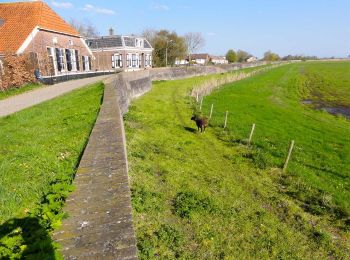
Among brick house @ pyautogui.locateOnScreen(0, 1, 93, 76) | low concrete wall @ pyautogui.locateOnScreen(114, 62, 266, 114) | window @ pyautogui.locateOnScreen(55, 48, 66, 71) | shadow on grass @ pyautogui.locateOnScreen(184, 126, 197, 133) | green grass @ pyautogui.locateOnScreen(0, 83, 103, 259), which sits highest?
brick house @ pyautogui.locateOnScreen(0, 1, 93, 76)

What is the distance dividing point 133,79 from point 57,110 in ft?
45.1

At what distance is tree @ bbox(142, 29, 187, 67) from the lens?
2731 inches

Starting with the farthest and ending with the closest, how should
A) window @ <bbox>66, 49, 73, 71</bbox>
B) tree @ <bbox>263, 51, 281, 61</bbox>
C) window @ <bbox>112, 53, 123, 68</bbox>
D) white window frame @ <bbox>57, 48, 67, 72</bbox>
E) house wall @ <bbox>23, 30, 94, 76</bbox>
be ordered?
1. tree @ <bbox>263, 51, 281, 61</bbox>
2. window @ <bbox>112, 53, 123, 68</bbox>
3. window @ <bbox>66, 49, 73, 71</bbox>
4. white window frame @ <bbox>57, 48, 67, 72</bbox>
5. house wall @ <bbox>23, 30, 94, 76</bbox>

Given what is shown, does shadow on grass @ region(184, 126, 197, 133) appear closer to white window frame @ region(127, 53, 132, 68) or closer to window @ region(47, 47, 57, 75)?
window @ region(47, 47, 57, 75)

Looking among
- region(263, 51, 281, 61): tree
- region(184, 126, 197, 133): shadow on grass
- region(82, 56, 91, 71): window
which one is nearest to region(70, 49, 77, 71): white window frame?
region(82, 56, 91, 71): window

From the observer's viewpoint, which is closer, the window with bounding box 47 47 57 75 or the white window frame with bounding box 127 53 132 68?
the window with bounding box 47 47 57 75

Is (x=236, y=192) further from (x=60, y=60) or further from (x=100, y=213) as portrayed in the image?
(x=60, y=60)

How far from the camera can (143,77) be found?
3030cm

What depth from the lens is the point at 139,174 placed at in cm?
853

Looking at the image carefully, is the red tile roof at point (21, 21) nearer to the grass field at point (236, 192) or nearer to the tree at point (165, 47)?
the grass field at point (236, 192)

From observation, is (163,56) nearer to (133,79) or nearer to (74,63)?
(74,63)

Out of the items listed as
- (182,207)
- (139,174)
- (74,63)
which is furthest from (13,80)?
(182,207)

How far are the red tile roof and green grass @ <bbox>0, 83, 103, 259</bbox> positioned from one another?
15949mm

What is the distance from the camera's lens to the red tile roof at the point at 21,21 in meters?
24.9
